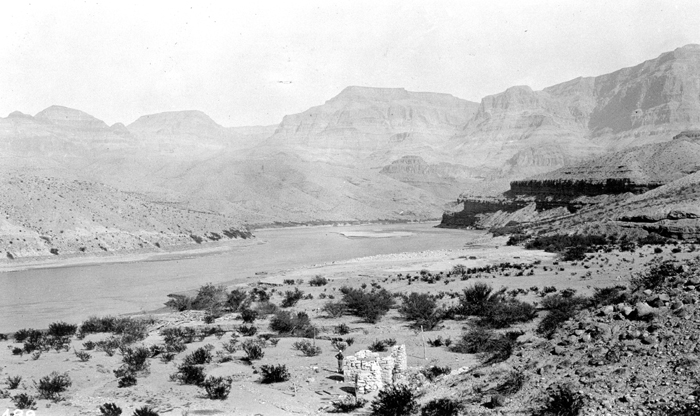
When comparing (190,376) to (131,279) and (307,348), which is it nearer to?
(307,348)

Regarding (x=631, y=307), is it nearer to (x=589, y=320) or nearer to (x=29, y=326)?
(x=589, y=320)

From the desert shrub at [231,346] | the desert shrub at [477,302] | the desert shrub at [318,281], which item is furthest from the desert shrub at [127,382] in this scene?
the desert shrub at [318,281]

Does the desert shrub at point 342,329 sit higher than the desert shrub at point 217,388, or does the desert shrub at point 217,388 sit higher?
the desert shrub at point 217,388

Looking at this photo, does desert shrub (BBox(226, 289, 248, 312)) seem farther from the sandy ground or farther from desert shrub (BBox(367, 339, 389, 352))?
desert shrub (BBox(367, 339, 389, 352))

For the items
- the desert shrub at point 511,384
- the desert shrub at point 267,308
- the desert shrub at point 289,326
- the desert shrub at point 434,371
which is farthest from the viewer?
the desert shrub at point 267,308

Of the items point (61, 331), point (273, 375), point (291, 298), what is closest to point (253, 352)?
point (273, 375)

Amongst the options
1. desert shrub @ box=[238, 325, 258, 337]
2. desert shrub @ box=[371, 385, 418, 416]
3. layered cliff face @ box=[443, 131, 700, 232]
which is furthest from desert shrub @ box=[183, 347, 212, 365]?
layered cliff face @ box=[443, 131, 700, 232]

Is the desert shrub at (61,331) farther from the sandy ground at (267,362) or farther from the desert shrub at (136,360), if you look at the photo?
the desert shrub at (136,360)
